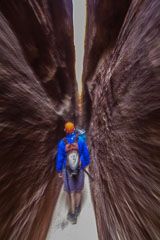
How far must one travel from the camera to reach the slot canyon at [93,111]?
2184 mm

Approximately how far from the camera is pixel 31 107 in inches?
111

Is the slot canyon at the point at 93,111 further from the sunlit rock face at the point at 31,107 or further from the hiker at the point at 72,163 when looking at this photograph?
the hiker at the point at 72,163

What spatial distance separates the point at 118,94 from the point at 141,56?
529mm

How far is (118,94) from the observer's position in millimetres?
2709

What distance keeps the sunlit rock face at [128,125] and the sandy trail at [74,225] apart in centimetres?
8

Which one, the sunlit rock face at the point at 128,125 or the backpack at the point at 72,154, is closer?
the sunlit rock face at the point at 128,125

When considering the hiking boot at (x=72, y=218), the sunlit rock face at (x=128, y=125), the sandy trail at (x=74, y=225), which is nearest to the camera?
the sunlit rock face at (x=128, y=125)

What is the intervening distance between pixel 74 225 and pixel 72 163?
1.57ft

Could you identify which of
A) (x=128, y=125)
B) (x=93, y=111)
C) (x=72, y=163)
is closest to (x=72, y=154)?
(x=72, y=163)

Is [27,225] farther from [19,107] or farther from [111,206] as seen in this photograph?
[19,107]

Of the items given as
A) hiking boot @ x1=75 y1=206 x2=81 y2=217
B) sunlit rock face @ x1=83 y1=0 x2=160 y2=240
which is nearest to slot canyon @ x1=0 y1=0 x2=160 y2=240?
sunlit rock face @ x1=83 y1=0 x2=160 y2=240

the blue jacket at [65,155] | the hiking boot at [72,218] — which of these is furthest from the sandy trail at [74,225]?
the blue jacket at [65,155]

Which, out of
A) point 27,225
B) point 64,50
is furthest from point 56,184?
point 64,50

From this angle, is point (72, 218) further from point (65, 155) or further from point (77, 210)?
point (65, 155)
